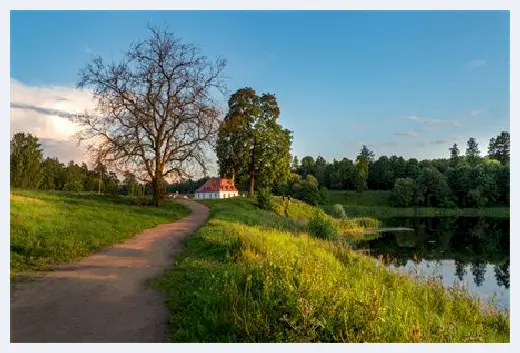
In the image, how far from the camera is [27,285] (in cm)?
947

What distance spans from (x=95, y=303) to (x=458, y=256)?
21353 mm

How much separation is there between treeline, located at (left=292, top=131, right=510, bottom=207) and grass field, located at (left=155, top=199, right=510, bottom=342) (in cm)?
2788

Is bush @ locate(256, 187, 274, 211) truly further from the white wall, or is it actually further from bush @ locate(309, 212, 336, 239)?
the white wall

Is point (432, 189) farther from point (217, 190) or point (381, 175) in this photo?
point (217, 190)

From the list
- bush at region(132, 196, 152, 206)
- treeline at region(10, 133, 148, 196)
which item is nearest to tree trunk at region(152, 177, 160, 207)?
bush at region(132, 196, 152, 206)

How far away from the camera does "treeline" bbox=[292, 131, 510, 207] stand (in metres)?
52.6

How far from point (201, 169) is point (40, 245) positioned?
53.6 feet

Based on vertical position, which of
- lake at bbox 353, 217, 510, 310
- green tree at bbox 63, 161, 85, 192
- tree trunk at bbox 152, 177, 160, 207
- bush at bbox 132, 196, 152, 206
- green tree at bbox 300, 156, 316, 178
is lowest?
lake at bbox 353, 217, 510, 310

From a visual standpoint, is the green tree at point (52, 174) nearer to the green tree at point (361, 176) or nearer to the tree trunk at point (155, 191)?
the tree trunk at point (155, 191)

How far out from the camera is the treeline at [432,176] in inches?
2069

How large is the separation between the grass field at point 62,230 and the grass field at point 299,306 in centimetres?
360

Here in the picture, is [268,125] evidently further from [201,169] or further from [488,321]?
[488,321]

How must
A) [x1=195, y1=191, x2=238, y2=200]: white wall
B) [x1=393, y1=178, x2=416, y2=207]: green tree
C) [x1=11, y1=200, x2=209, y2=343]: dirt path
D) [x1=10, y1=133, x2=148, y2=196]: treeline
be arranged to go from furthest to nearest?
1. [x1=393, y1=178, x2=416, y2=207]: green tree
2. [x1=195, y1=191, x2=238, y2=200]: white wall
3. [x1=10, y1=133, x2=148, y2=196]: treeline
4. [x1=11, y1=200, x2=209, y2=343]: dirt path

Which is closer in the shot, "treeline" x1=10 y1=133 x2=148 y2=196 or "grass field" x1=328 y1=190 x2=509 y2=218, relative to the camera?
"treeline" x1=10 y1=133 x2=148 y2=196
